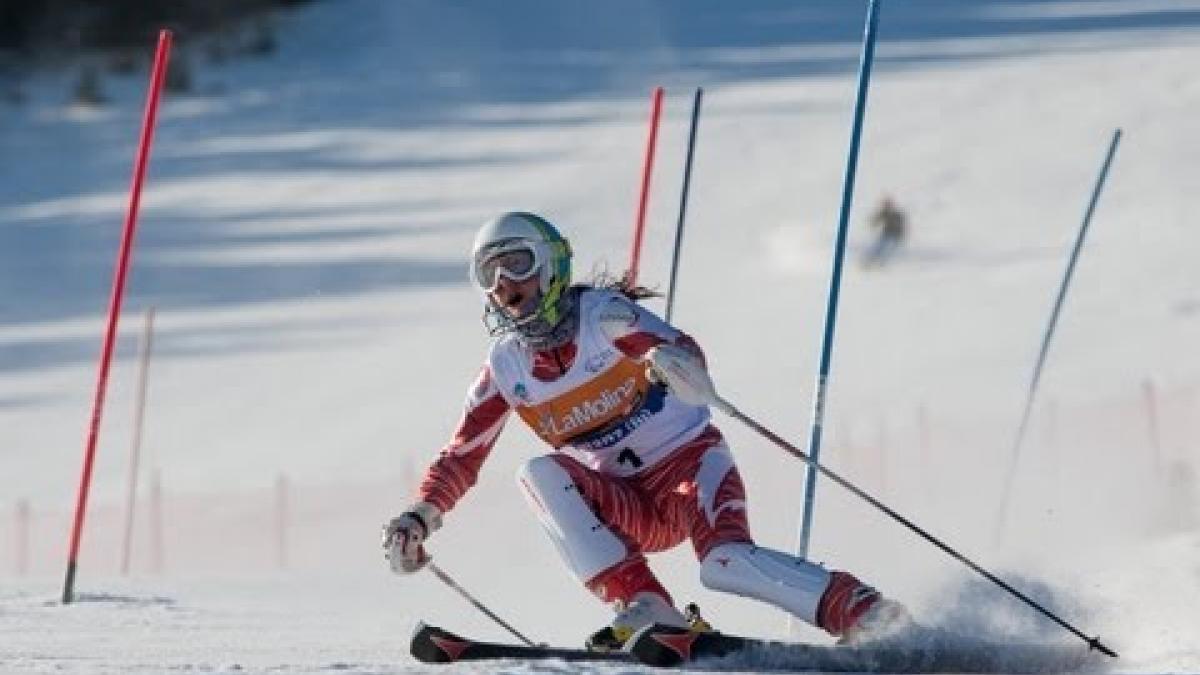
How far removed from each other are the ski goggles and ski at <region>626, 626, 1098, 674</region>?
104cm

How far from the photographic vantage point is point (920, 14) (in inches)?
1250

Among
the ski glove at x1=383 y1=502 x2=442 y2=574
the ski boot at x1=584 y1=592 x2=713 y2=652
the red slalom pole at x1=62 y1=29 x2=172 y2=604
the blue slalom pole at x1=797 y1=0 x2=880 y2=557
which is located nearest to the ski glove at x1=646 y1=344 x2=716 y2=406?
the ski boot at x1=584 y1=592 x2=713 y2=652

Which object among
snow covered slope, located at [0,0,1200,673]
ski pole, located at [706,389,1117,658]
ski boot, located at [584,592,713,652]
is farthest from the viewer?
snow covered slope, located at [0,0,1200,673]

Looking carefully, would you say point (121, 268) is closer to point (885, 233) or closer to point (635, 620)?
point (635, 620)

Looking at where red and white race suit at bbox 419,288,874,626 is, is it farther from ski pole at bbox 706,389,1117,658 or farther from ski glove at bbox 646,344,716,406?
ski pole at bbox 706,389,1117,658

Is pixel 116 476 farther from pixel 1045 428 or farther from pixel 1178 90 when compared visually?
pixel 1178 90

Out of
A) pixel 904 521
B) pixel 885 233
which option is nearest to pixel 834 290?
pixel 904 521

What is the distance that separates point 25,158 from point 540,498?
73.1 feet

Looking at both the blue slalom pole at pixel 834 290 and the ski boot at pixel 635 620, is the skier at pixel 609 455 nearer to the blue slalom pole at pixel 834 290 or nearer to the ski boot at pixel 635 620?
the ski boot at pixel 635 620

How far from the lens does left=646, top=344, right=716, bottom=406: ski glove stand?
718 cm

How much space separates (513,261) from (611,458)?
2.04ft

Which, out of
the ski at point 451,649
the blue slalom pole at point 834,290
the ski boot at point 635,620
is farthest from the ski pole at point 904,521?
the blue slalom pole at point 834,290

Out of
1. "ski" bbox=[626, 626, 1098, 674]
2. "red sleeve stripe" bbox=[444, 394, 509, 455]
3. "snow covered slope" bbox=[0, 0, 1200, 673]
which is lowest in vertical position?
"ski" bbox=[626, 626, 1098, 674]

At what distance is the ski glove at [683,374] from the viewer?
7.18 m
